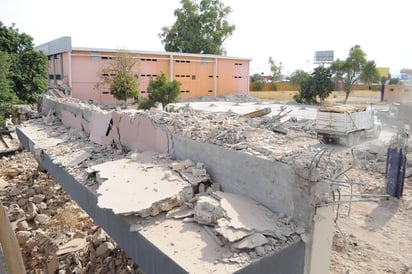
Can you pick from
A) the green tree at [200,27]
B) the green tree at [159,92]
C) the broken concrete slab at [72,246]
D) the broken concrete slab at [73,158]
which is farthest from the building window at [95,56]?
the broken concrete slab at [72,246]

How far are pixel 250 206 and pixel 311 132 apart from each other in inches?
532

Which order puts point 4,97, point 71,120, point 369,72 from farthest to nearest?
point 369,72, point 4,97, point 71,120

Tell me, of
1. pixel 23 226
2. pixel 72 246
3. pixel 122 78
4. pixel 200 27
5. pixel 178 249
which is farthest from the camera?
pixel 200 27

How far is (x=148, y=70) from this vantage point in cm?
3058

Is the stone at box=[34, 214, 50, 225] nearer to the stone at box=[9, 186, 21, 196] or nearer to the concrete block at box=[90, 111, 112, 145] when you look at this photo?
the stone at box=[9, 186, 21, 196]

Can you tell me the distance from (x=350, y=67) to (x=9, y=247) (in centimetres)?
3258

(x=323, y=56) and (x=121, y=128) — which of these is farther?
(x=323, y=56)

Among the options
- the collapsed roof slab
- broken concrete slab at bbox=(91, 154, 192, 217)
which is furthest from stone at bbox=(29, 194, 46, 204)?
the collapsed roof slab

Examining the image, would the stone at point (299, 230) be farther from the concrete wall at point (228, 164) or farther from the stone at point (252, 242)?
the stone at point (252, 242)

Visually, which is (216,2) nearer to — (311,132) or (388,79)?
(388,79)

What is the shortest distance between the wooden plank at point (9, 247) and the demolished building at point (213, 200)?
39.3 inches

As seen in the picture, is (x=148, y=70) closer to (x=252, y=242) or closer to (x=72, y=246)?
(x=72, y=246)

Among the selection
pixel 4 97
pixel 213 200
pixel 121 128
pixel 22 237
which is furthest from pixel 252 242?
pixel 4 97

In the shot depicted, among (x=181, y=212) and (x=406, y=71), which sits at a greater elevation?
(x=406, y=71)
